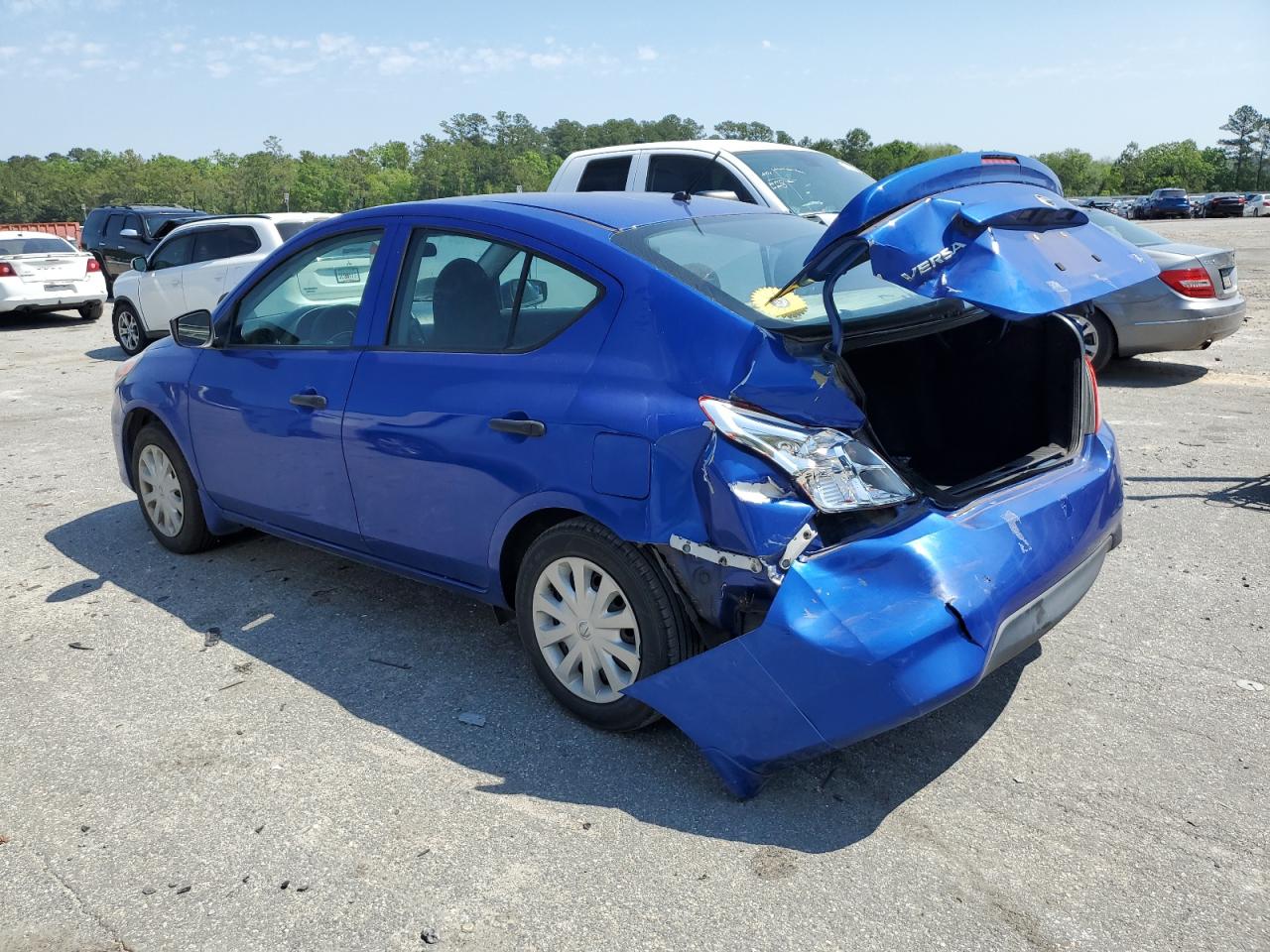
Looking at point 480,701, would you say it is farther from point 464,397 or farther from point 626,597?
point 464,397

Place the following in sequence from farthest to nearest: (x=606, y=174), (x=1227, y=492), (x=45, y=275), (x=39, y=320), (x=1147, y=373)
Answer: (x=39, y=320), (x=45, y=275), (x=1147, y=373), (x=606, y=174), (x=1227, y=492)

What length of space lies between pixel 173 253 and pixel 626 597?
12162mm

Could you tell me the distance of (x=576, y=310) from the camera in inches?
134

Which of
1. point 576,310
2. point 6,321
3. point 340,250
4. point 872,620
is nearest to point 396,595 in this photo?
point 340,250

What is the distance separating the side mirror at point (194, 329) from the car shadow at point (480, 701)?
114 centimetres

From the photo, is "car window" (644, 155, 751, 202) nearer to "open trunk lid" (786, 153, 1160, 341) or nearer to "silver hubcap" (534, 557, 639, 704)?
"open trunk lid" (786, 153, 1160, 341)

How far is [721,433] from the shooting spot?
9.44 feet

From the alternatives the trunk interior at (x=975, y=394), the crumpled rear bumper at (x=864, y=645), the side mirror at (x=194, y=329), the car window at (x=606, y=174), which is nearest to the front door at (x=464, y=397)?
the crumpled rear bumper at (x=864, y=645)

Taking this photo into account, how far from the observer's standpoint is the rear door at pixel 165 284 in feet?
42.9

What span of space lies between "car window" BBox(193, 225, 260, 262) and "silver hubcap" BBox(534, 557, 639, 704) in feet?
34.0

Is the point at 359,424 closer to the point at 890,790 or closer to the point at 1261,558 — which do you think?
the point at 890,790

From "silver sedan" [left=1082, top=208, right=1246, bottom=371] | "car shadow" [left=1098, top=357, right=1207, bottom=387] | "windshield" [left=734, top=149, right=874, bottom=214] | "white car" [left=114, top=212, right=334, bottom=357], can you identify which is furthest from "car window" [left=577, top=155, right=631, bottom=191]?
"car shadow" [left=1098, top=357, right=1207, bottom=387]

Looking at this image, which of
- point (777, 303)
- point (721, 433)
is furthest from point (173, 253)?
point (721, 433)

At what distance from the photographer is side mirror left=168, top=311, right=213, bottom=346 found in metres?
4.94
